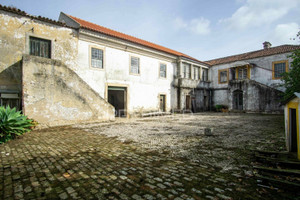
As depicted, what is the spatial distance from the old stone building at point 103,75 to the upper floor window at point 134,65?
10 centimetres

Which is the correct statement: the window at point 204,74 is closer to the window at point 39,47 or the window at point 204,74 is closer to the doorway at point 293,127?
the doorway at point 293,127

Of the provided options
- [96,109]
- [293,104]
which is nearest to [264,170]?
[293,104]

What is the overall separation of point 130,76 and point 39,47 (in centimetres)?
706

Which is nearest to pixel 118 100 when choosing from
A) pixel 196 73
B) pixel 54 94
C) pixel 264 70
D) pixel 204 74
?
pixel 54 94

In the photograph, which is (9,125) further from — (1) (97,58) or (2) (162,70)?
(2) (162,70)

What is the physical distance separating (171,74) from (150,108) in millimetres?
5333

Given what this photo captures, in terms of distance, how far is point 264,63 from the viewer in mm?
18766

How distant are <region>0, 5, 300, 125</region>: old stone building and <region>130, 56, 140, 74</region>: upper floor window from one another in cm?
10

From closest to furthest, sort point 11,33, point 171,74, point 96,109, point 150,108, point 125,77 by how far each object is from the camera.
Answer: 1. point 11,33
2. point 96,109
3. point 125,77
4. point 150,108
5. point 171,74

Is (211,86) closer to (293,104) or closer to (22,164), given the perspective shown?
(293,104)

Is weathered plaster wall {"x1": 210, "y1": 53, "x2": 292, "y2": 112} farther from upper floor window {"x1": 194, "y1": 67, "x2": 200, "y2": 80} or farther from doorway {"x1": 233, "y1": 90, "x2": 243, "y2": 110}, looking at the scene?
upper floor window {"x1": 194, "y1": 67, "x2": 200, "y2": 80}

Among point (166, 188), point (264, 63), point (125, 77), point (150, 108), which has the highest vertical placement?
point (264, 63)

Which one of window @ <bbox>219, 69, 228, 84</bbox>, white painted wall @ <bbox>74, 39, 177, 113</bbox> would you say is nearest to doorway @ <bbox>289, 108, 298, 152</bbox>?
white painted wall @ <bbox>74, 39, 177, 113</bbox>

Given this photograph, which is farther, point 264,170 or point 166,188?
point 264,170
